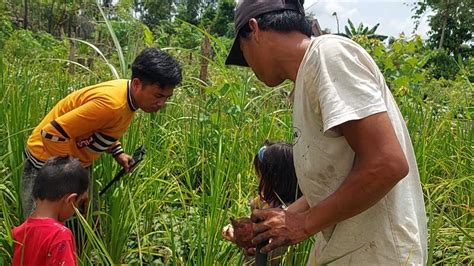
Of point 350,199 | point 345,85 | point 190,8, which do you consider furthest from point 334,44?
point 190,8

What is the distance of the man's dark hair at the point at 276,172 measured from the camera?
1.98 metres

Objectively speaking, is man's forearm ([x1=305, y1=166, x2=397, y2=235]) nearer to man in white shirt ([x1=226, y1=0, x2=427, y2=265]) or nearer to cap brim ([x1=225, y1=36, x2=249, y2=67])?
man in white shirt ([x1=226, y1=0, x2=427, y2=265])

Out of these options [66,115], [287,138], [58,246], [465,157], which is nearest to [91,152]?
[66,115]

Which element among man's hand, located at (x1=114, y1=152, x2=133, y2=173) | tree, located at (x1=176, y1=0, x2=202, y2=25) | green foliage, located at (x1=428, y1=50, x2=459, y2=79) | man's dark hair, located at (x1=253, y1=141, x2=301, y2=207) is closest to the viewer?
man's dark hair, located at (x1=253, y1=141, x2=301, y2=207)

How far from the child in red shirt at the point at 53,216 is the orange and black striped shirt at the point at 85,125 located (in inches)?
5.4

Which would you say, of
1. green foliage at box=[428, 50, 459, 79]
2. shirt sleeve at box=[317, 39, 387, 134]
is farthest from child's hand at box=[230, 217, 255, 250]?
green foliage at box=[428, 50, 459, 79]

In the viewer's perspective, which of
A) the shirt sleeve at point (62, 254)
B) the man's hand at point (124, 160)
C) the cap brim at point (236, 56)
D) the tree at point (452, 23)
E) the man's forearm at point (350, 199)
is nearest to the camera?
the man's forearm at point (350, 199)

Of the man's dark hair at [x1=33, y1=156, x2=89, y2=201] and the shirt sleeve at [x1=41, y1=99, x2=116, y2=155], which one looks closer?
the man's dark hair at [x1=33, y1=156, x2=89, y2=201]

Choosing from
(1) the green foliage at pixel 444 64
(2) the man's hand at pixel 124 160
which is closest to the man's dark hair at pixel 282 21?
(2) the man's hand at pixel 124 160

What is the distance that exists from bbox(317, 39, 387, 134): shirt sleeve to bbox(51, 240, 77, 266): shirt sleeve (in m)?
1.06

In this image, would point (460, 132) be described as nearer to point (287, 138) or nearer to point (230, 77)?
point (287, 138)

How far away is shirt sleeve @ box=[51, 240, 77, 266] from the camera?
1.74 m

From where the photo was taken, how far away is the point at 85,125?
215 cm

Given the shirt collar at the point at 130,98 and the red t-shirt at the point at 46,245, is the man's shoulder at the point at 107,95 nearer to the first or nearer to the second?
the shirt collar at the point at 130,98
